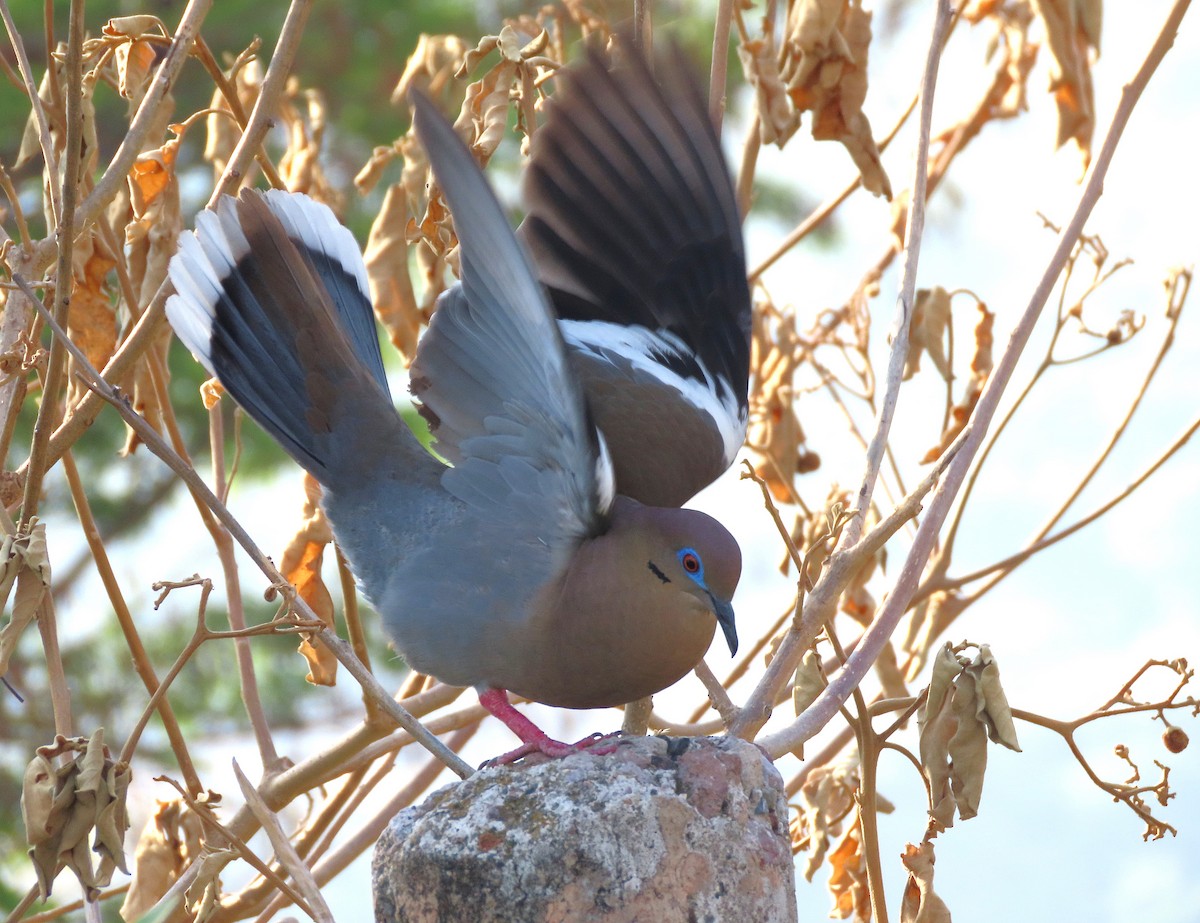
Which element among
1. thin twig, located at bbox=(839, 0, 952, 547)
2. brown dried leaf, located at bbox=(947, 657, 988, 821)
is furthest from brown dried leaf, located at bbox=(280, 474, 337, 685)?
brown dried leaf, located at bbox=(947, 657, 988, 821)

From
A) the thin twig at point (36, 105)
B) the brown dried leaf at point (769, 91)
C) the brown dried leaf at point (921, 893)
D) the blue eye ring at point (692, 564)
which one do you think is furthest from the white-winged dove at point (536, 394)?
the brown dried leaf at point (921, 893)

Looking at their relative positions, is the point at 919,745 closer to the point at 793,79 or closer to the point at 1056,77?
the point at 793,79

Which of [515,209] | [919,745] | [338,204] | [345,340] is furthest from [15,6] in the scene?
[919,745]

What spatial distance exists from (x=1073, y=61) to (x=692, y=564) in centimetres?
112

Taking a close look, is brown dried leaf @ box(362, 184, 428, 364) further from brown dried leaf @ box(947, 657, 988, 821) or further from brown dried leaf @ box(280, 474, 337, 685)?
brown dried leaf @ box(947, 657, 988, 821)

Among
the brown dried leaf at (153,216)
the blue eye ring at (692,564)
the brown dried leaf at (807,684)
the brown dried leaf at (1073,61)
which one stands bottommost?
the brown dried leaf at (807,684)

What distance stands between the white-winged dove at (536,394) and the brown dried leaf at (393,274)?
0.20ft

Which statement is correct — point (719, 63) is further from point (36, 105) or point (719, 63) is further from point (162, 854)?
point (162, 854)

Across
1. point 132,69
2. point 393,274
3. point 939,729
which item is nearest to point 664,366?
point 393,274

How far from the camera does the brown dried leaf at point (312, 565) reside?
2160 mm

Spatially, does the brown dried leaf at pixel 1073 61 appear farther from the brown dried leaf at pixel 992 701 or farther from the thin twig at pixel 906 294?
the brown dried leaf at pixel 992 701

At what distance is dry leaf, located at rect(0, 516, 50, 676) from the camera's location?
147 cm

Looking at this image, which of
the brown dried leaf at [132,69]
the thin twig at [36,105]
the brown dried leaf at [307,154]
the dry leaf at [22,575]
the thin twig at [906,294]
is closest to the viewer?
the dry leaf at [22,575]

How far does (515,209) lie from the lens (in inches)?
281
